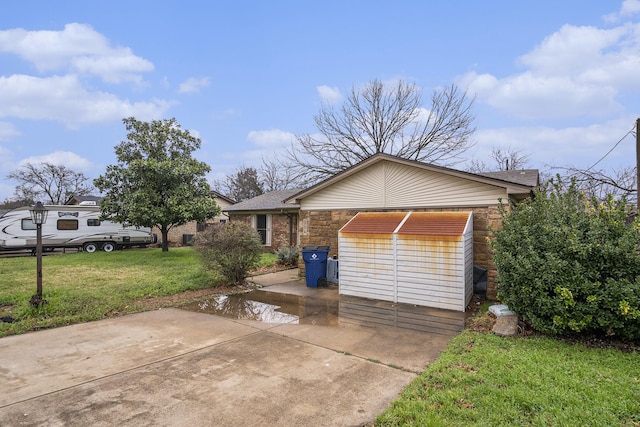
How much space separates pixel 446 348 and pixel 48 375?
477cm

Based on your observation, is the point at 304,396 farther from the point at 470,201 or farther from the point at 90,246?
the point at 90,246

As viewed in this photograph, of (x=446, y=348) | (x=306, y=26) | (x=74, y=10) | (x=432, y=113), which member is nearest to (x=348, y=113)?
(x=432, y=113)

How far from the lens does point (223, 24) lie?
452 inches

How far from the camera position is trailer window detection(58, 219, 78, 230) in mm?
17312

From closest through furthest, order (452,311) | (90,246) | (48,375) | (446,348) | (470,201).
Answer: (48,375)
(446,348)
(452,311)
(470,201)
(90,246)

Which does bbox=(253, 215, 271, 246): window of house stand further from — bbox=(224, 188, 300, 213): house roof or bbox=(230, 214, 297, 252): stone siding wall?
bbox=(224, 188, 300, 213): house roof

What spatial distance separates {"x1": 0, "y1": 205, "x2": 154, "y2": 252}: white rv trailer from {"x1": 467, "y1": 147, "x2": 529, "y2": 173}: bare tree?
77.6ft

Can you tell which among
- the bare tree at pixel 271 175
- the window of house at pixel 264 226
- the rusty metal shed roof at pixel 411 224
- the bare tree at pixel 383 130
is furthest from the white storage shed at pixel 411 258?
the bare tree at pixel 271 175

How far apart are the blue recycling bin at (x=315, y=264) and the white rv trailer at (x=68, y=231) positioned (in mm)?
12249

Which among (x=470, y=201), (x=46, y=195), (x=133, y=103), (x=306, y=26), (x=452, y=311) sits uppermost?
(x=306, y=26)

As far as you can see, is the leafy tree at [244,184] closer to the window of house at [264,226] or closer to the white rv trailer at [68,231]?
the white rv trailer at [68,231]

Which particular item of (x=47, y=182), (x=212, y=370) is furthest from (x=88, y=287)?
(x=47, y=182)

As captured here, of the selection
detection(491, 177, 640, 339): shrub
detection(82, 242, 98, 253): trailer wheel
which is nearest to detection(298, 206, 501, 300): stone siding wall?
detection(491, 177, 640, 339): shrub

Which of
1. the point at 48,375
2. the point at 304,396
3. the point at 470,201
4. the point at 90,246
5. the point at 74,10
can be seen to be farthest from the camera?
the point at 90,246
